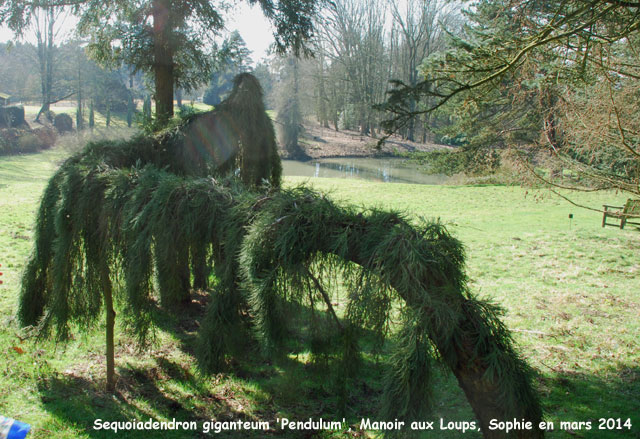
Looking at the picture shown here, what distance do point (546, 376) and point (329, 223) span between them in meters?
3.53

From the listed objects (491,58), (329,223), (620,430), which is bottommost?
(620,430)

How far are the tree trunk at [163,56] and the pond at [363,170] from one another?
2105cm

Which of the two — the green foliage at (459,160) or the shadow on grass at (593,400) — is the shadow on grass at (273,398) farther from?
the green foliage at (459,160)

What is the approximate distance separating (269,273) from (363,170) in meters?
31.9

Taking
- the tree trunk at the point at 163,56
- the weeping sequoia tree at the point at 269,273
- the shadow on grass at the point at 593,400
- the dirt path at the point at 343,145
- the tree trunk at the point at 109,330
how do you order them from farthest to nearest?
the dirt path at the point at 343,145 < the tree trunk at the point at 163,56 < the tree trunk at the point at 109,330 < the shadow on grass at the point at 593,400 < the weeping sequoia tree at the point at 269,273

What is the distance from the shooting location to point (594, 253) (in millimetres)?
10180

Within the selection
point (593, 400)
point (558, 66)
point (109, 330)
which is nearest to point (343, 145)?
point (558, 66)

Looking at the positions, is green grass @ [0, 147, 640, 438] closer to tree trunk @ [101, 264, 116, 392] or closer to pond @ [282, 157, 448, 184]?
tree trunk @ [101, 264, 116, 392]

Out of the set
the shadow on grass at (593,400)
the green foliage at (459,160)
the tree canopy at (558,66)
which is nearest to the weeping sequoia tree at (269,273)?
the shadow on grass at (593,400)

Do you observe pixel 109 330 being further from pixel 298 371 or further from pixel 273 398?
pixel 298 371

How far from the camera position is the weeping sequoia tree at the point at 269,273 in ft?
9.26

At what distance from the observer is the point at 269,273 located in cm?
324

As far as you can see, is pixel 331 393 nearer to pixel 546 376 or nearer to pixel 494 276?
pixel 546 376

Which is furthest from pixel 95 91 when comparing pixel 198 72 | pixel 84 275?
pixel 84 275
